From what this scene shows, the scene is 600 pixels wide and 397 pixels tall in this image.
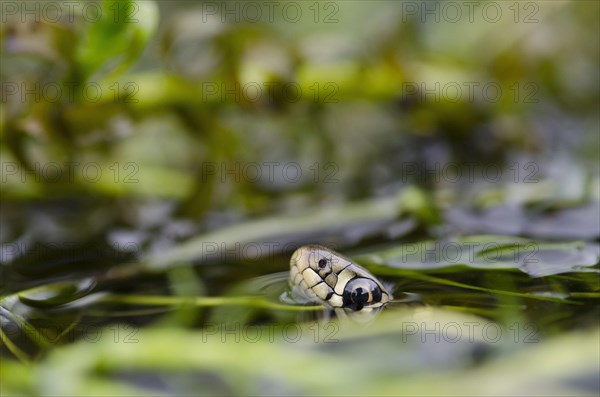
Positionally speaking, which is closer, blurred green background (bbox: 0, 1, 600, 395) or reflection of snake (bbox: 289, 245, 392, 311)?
blurred green background (bbox: 0, 1, 600, 395)

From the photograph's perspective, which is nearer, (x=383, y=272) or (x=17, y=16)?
(x=383, y=272)

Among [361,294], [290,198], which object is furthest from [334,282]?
[290,198]

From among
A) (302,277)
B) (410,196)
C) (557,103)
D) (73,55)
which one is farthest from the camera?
(557,103)

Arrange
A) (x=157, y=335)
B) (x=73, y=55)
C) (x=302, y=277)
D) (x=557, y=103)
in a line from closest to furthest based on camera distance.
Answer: (x=157, y=335) < (x=302, y=277) < (x=73, y=55) < (x=557, y=103)

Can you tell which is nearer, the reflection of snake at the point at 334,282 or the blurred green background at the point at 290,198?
the blurred green background at the point at 290,198

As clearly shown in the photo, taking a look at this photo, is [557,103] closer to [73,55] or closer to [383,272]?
[383,272]

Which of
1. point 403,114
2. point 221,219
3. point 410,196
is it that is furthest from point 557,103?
point 221,219

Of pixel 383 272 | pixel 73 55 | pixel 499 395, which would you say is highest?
pixel 73 55
